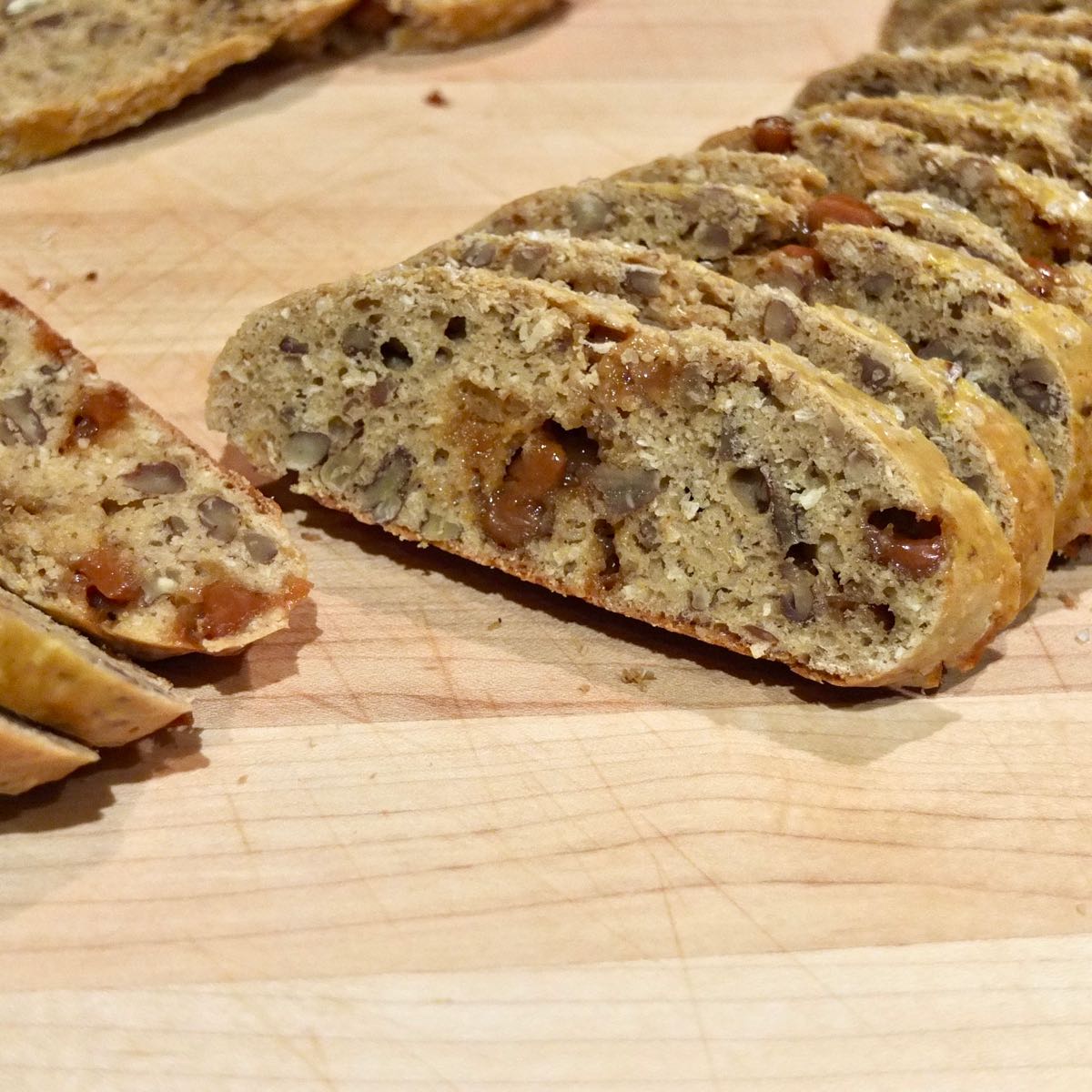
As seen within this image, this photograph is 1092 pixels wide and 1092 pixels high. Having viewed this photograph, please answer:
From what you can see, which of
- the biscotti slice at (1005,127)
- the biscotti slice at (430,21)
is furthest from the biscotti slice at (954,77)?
the biscotti slice at (430,21)

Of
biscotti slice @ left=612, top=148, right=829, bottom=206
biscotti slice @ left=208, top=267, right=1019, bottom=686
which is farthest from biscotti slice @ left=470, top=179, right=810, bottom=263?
biscotti slice @ left=208, top=267, right=1019, bottom=686

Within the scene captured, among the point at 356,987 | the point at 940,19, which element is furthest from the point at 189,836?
the point at 940,19

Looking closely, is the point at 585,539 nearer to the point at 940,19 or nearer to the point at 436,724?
the point at 436,724

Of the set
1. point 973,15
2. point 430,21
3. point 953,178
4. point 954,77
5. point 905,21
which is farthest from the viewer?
point 430,21

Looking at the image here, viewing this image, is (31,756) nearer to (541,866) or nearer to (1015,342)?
(541,866)

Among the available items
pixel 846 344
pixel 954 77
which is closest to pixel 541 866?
pixel 846 344

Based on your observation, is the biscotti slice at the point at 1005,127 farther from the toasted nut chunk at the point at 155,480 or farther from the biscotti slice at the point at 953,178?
the toasted nut chunk at the point at 155,480

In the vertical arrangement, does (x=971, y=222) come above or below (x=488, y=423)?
above

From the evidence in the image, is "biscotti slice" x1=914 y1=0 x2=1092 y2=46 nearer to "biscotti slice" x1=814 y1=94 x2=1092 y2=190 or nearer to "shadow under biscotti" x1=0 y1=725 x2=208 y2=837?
"biscotti slice" x1=814 y1=94 x2=1092 y2=190
